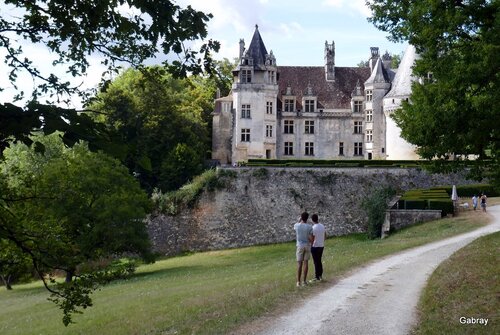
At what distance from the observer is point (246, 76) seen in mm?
49625

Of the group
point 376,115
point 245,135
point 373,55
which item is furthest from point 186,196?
point 373,55

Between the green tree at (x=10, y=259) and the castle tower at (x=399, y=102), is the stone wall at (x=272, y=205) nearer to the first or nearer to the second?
the castle tower at (x=399, y=102)

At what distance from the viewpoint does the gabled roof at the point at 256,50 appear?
49188 millimetres

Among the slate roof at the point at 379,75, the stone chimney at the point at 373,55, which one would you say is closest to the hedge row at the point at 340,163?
the slate roof at the point at 379,75

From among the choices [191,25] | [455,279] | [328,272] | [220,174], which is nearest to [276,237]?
[220,174]

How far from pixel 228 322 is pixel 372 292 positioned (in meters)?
3.48

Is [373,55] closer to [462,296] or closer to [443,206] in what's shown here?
[443,206]

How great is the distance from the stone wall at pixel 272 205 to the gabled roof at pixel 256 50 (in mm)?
10608

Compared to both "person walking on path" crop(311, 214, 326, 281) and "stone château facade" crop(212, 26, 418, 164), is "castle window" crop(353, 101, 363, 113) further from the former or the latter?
"person walking on path" crop(311, 214, 326, 281)

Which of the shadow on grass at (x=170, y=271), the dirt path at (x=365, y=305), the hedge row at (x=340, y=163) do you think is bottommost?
the shadow on grass at (x=170, y=271)

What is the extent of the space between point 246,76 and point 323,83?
7560mm

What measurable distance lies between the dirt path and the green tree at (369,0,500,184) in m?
3.51

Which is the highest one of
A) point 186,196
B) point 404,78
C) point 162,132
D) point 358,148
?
point 404,78

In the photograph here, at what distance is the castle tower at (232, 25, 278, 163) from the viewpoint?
4928cm
